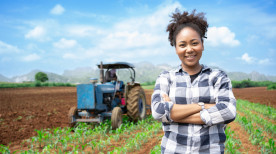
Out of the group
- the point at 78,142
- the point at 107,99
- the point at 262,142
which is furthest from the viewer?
the point at 107,99

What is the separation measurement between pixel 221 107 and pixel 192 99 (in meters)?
0.22

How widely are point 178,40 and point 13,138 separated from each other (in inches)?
230

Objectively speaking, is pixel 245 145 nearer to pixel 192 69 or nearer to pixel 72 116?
pixel 192 69

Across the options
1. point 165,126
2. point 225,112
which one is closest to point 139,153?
point 165,126

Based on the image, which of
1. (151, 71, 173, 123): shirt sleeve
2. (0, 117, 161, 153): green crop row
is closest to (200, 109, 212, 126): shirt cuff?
(151, 71, 173, 123): shirt sleeve

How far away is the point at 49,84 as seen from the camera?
32.8 meters

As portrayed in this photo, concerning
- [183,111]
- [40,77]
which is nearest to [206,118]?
[183,111]

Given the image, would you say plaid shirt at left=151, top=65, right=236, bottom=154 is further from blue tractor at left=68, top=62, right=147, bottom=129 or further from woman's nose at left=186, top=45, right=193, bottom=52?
blue tractor at left=68, top=62, right=147, bottom=129

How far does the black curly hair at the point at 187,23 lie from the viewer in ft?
5.41

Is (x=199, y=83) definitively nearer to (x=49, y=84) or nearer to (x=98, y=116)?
(x=98, y=116)

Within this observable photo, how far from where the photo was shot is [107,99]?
6.51m

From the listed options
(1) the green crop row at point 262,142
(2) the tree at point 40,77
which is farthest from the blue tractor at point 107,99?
(2) the tree at point 40,77

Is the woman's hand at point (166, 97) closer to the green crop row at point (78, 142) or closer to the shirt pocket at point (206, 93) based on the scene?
Result: the shirt pocket at point (206, 93)

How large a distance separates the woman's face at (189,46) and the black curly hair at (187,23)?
2.1 inches
